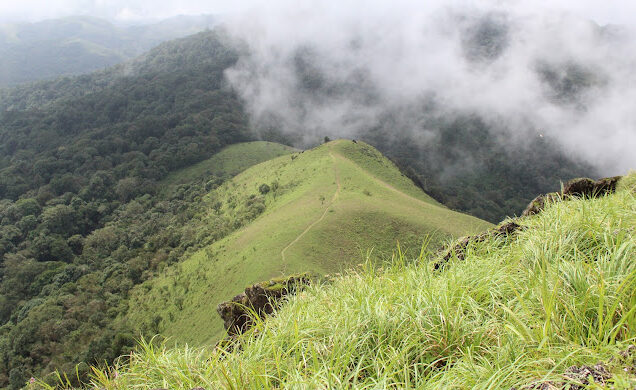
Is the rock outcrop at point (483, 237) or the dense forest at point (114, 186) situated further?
the dense forest at point (114, 186)

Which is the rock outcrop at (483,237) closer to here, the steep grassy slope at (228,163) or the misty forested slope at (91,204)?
the misty forested slope at (91,204)

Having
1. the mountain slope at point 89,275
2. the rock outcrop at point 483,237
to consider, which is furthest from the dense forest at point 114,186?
the rock outcrop at point 483,237

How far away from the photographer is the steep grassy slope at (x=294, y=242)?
3216 centimetres

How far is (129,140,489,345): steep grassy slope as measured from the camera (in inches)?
1266

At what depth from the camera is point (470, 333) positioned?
344 centimetres

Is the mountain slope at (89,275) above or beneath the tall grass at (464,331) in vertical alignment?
beneath

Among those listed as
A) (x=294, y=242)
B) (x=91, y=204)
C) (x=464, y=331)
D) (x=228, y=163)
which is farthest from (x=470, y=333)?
(x=228, y=163)

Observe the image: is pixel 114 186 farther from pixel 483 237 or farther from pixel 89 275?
A: pixel 483 237

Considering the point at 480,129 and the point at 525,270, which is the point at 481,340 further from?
the point at 480,129

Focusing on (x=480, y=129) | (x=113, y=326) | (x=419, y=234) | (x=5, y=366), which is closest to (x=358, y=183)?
(x=419, y=234)

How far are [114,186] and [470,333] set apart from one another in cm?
9812

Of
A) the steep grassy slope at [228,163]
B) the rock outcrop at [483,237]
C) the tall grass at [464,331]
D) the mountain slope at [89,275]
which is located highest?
the tall grass at [464,331]

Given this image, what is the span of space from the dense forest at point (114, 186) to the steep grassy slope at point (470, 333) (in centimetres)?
2912

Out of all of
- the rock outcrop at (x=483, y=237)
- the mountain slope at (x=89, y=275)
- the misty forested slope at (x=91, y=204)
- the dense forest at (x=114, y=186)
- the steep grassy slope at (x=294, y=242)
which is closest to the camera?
the rock outcrop at (x=483, y=237)
